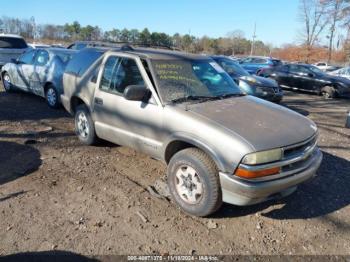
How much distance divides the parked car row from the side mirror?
13mm

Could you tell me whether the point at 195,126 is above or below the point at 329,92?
above

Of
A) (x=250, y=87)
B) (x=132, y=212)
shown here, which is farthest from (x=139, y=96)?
(x=250, y=87)

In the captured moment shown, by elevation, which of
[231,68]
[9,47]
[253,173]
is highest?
[9,47]

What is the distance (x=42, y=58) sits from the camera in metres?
9.09

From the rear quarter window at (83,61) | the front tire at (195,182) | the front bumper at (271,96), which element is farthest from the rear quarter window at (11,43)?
the front tire at (195,182)

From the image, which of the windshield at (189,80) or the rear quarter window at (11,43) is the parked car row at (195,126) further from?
the rear quarter window at (11,43)

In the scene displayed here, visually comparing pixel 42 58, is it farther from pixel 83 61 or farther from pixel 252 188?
pixel 252 188

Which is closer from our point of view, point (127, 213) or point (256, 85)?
point (127, 213)

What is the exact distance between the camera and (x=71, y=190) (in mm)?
4348

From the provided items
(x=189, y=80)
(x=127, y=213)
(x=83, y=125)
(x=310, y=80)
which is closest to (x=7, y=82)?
(x=83, y=125)

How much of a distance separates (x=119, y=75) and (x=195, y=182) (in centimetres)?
212

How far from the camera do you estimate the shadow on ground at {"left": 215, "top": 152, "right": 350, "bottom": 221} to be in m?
4.02

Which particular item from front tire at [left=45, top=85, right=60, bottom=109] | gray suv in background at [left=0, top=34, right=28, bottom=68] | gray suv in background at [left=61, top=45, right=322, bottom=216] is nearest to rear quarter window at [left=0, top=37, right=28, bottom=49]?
gray suv in background at [left=0, top=34, right=28, bottom=68]

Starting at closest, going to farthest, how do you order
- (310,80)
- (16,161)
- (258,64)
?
(16,161)
(310,80)
(258,64)
